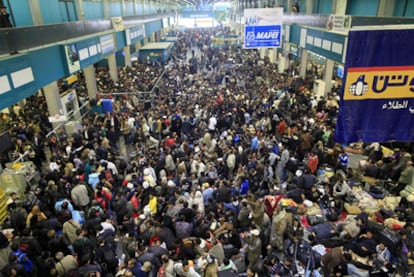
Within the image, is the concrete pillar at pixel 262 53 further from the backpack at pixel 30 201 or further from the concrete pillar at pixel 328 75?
the backpack at pixel 30 201

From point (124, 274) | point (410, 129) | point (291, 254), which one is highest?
point (410, 129)

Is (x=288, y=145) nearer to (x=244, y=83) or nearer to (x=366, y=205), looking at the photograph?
(x=366, y=205)

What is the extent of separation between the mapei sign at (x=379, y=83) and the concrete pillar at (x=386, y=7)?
903cm

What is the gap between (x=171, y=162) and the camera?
9359mm

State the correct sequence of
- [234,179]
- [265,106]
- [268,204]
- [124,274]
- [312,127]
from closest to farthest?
[124,274], [268,204], [234,179], [312,127], [265,106]

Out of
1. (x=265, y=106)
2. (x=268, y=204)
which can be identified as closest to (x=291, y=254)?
(x=268, y=204)

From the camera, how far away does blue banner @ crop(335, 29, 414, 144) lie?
3395mm

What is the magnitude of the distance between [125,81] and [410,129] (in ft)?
59.9

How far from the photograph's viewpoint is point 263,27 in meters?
12.6

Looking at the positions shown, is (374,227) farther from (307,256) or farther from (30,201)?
(30,201)

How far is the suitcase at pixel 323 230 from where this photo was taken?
683 centimetres

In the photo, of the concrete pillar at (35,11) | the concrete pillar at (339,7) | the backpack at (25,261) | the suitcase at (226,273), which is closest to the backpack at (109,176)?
the backpack at (25,261)

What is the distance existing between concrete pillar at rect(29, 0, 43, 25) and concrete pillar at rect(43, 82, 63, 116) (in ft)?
6.83

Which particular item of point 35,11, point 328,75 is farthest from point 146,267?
point 328,75
